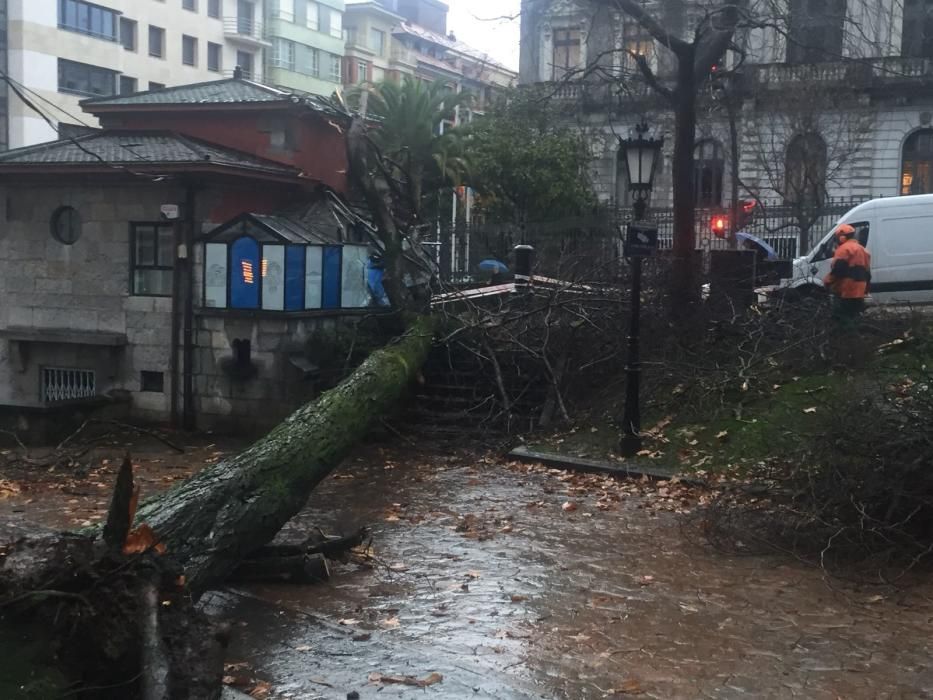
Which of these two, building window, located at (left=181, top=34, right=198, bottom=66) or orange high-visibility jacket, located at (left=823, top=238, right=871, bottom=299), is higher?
building window, located at (left=181, top=34, right=198, bottom=66)

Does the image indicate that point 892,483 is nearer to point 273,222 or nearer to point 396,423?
point 396,423

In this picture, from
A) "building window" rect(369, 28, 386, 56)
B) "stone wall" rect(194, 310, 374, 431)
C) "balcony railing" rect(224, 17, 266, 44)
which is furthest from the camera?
"building window" rect(369, 28, 386, 56)

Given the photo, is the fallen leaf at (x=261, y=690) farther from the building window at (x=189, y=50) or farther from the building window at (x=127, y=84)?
the building window at (x=189, y=50)

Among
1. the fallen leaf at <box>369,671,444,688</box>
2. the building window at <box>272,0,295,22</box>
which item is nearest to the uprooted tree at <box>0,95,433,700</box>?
the fallen leaf at <box>369,671,444,688</box>

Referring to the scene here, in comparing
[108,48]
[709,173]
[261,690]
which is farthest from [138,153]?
[108,48]

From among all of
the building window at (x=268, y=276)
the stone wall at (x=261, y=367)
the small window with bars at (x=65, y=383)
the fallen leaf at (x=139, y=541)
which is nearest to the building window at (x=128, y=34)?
the small window with bars at (x=65, y=383)

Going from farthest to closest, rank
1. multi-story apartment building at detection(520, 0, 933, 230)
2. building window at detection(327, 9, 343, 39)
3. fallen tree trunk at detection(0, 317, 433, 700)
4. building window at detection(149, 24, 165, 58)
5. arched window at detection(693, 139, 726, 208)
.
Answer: building window at detection(327, 9, 343, 39) → building window at detection(149, 24, 165, 58) → arched window at detection(693, 139, 726, 208) → multi-story apartment building at detection(520, 0, 933, 230) → fallen tree trunk at detection(0, 317, 433, 700)

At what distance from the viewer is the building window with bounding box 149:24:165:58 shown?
49312 millimetres

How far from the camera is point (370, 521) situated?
9727mm

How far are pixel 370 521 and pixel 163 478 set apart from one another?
3715mm

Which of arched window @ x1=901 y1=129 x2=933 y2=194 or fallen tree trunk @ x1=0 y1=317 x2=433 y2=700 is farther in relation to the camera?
arched window @ x1=901 y1=129 x2=933 y2=194

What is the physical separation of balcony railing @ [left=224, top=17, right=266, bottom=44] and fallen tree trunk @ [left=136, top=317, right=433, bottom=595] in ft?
159

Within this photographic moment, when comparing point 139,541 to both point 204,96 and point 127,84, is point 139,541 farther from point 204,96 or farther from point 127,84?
point 127,84

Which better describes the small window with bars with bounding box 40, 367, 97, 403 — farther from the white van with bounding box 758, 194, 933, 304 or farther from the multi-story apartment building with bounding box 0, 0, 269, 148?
the multi-story apartment building with bounding box 0, 0, 269, 148
